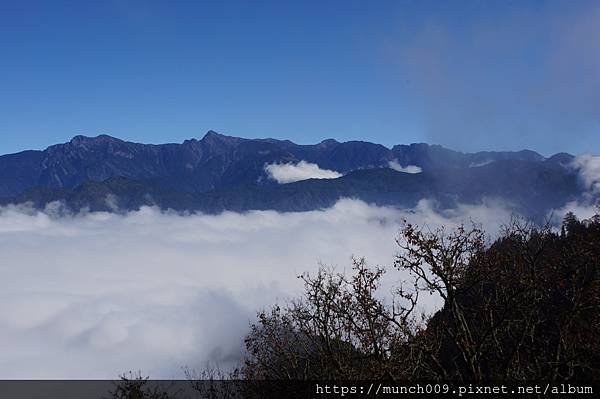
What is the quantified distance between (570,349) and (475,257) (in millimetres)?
4163

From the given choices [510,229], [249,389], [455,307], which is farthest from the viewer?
[249,389]

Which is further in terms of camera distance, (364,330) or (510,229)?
(510,229)

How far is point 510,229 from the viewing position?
21594mm

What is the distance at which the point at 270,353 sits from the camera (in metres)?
25.8

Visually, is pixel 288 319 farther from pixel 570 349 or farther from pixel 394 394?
pixel 570 349

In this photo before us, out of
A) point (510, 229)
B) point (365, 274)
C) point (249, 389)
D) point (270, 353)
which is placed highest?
point (510, 229)

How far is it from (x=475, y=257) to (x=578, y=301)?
331cm

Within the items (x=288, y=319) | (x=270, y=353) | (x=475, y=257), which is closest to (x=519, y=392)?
(x=475, y=257)

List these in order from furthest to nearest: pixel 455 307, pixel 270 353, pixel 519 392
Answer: pixel 270 353 < pixel 455 307 < pixel 519 392

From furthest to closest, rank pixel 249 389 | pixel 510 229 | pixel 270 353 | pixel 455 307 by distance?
pixel 249 389, pixel 270 353, pixel 510 229, pixel 455 307

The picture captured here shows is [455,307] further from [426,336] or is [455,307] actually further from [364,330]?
[364,330]

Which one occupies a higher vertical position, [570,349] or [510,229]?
[510,229]

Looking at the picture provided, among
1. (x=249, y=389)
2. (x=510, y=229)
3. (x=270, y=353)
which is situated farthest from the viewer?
(x=249, y=389)

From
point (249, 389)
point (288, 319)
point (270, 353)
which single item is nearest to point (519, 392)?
point (288, 319)
